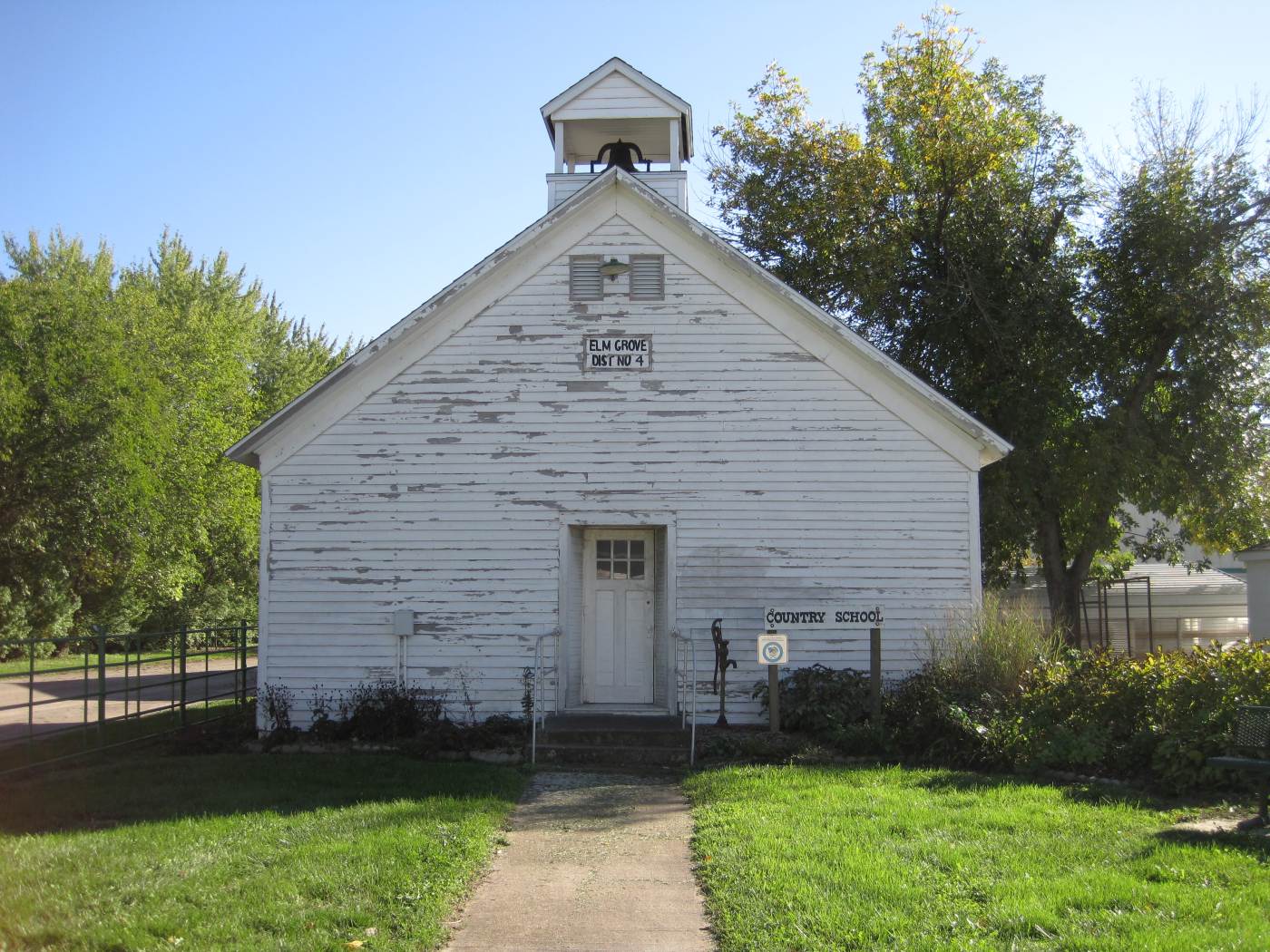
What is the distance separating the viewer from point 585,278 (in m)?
13.5

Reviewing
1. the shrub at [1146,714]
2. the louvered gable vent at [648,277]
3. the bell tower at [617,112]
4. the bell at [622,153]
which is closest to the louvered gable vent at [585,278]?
the louvered gable vent at [648,277]

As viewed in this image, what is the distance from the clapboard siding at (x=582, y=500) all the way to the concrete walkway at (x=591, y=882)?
3444 millimetres

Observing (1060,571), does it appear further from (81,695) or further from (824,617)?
(81,695)

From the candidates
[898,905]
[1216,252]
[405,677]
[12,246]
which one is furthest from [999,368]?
[12,246]

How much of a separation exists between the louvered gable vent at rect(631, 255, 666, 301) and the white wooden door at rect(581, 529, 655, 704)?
2989 mm

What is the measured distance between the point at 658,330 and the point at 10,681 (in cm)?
1743

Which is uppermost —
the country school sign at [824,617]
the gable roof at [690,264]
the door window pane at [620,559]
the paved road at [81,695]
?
the gable roof at [690,264]

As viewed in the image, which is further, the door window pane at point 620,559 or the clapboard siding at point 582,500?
the door window pane at point 620,559

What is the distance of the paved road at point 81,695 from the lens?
14.3 meters

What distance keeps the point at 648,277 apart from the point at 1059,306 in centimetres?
975

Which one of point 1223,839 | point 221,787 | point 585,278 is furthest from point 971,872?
point 585,278

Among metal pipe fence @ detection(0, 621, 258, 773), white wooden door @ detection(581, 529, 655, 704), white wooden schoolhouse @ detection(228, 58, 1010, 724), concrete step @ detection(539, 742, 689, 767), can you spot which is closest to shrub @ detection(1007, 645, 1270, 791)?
white wooden schoolhouse @ detection(228, 58, 1010, 724)

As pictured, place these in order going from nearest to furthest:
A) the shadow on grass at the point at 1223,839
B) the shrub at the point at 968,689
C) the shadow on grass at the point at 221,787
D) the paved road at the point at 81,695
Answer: the shadow on grass at the point at 1223,839 < the shadow on grass at the point at 221,787 < the shrub at the point at 968,689 < the paved road at the point at 81,695

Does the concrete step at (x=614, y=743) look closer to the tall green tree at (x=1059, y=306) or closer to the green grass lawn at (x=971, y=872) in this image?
the green grass lawn at (x=971, y=872)
